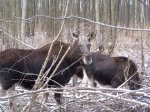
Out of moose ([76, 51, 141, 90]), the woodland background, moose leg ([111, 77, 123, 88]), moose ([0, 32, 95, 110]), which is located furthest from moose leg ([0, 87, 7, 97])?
moose leg ([111, 77, 123, 88])

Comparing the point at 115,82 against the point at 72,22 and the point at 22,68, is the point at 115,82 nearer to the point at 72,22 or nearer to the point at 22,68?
the point at 22,68

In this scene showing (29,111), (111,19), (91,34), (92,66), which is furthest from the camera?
(111,19)

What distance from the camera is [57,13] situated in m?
21.2

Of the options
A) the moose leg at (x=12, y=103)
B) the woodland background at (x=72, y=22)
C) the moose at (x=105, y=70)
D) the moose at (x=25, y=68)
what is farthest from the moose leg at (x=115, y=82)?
the moose leg at (x=12, y=103)

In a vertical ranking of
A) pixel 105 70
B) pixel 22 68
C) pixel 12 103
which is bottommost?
pixel 12 103

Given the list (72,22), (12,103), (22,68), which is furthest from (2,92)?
(72,22)

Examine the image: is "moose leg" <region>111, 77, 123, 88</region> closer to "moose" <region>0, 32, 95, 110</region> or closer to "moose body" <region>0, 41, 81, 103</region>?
"moose" <region>0, 32, 95, 110</region>

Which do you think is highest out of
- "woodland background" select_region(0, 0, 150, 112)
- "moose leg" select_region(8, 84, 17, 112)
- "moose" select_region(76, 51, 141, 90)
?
"woodland background" select_region(0, 0, 150, 112)

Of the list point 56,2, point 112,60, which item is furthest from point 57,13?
point 112,60

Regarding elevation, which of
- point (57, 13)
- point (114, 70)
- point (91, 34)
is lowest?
point (114, 70)

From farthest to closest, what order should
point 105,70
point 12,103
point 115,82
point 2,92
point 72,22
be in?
point 72,22
point 105,70
point 115,82
point 2,92
point 12,103

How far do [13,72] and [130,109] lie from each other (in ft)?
7.13

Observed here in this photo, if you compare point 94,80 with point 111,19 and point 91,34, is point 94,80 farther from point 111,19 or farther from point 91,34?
point 111,19

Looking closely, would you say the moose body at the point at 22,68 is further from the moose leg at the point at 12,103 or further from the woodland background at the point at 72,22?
the woodland background at the point at 72,22
